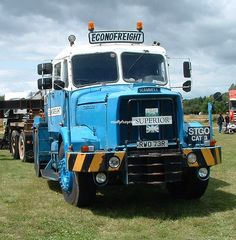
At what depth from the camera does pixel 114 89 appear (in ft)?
27.6

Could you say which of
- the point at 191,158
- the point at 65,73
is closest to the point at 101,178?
the point at 191,158

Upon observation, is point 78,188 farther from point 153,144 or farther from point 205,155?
point 205,155

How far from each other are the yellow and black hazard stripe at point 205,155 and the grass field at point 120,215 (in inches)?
30.1

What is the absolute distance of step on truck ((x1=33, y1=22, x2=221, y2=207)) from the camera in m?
7.50

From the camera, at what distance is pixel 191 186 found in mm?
8719

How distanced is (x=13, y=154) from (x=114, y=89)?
1106cm

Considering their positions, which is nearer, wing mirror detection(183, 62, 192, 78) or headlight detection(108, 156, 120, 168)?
headlight detection(108, 156, 120, 168)

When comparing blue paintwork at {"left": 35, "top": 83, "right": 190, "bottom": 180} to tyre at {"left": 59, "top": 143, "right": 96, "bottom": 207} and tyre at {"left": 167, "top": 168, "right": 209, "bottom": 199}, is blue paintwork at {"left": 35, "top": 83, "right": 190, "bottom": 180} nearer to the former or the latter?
tyre at {"left": 59, "top": 143, "right": 96, "bottom": 207}

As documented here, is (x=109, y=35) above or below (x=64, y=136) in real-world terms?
above

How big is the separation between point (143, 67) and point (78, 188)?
2730 mm

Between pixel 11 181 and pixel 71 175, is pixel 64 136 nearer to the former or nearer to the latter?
pixel 71 175

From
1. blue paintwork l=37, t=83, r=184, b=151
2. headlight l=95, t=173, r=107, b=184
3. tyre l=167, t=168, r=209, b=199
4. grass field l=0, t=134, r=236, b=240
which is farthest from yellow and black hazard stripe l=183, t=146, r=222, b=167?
headlight l=95, t=173, r=107, b=184

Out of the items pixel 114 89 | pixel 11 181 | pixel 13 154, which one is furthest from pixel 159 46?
pixel 13 154

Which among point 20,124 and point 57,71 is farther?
point 20,124
